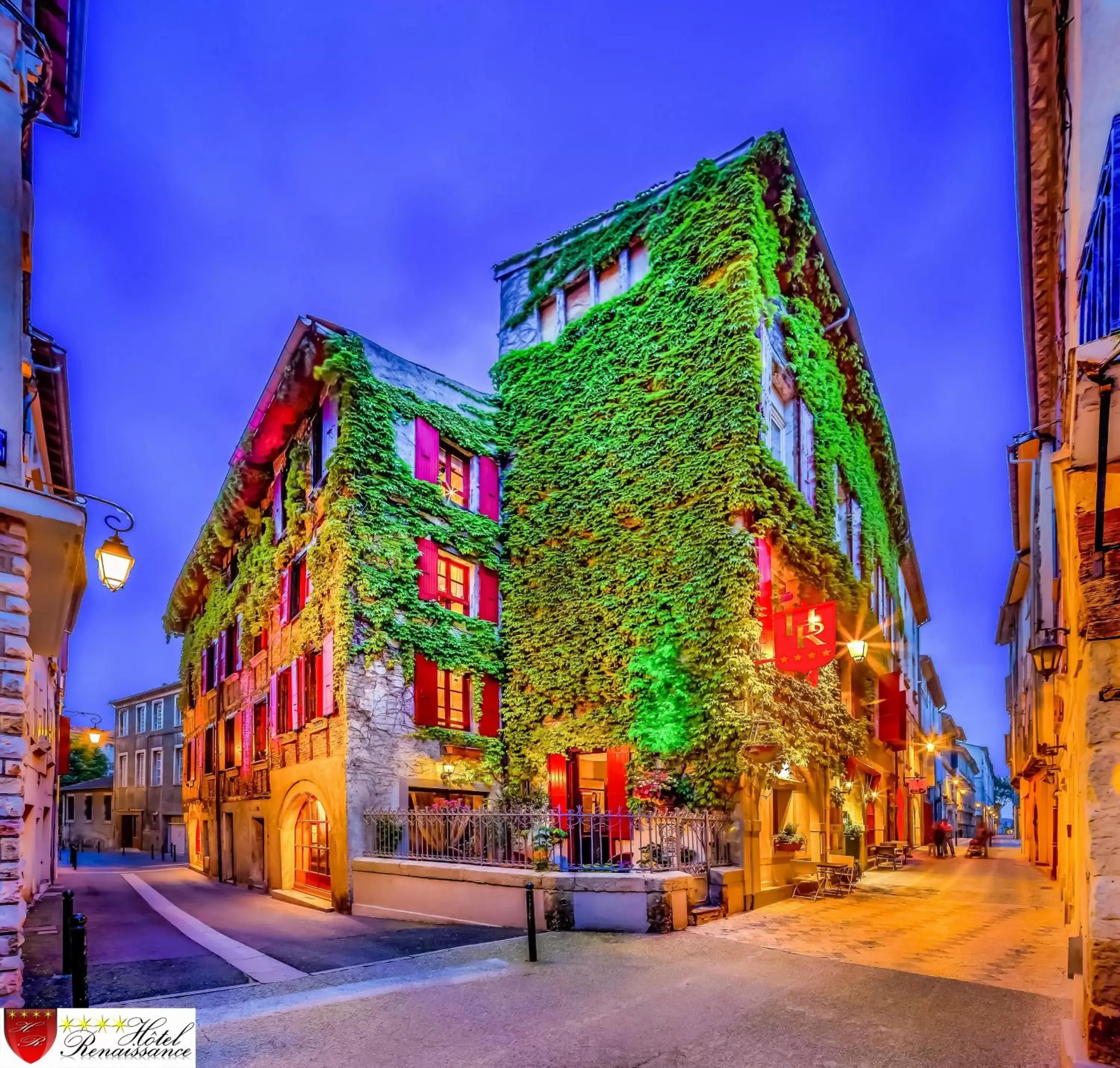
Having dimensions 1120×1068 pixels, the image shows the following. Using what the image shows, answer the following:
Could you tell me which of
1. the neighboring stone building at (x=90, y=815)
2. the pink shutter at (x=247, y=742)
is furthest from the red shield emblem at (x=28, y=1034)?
the neighboring stone building at (x=90, y=815)

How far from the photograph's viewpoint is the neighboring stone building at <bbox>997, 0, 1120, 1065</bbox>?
4805 mm

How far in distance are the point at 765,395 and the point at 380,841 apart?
1171 centimetres

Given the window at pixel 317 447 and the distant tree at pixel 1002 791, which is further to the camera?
the distant tree at pixel 1002 791

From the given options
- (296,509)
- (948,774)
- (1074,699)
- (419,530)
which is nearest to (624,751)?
(419,530)

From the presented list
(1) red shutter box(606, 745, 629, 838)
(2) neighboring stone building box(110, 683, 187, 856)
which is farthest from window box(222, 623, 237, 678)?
(2) neighboring stone building box(110, 683, 187, 856)

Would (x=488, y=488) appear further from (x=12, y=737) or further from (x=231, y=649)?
(x=12, y=737)

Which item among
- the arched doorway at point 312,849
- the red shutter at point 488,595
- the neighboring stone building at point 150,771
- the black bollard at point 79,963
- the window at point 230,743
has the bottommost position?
the neighboring stone building at point 150,771

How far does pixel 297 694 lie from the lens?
18203 millimetres

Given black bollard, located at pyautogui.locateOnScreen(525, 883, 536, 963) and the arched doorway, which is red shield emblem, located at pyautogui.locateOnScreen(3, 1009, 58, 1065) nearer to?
black bollard, located at pyautogui.locateOnScreen(525, 883, 536, 963)

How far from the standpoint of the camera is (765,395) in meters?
17.1

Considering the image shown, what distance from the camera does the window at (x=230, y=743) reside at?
2350 centimetres

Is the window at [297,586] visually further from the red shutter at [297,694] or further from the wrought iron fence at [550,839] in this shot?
the wrought iron fence at [550,839]

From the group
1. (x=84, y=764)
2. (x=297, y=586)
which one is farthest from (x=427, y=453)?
(x=84, y=764)

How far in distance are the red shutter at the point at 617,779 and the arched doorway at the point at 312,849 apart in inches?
231
